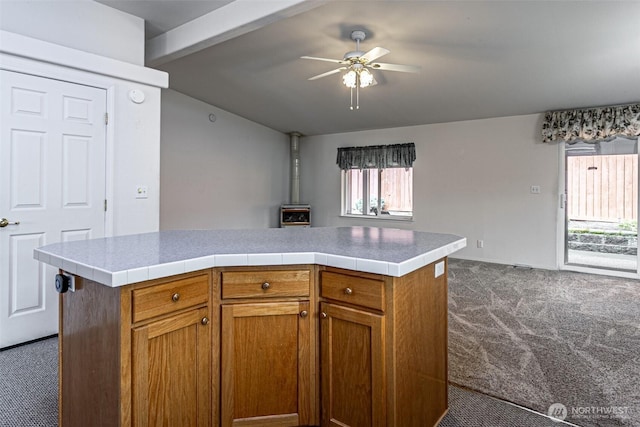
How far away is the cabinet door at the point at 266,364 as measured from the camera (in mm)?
1490

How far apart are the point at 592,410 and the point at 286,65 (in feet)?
13.3

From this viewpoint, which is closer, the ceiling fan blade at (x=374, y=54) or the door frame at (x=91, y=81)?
the door frame at (x=91, y=81)

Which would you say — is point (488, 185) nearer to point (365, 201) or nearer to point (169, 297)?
point (365, 201)

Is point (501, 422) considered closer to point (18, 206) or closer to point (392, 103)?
point (18, 206)

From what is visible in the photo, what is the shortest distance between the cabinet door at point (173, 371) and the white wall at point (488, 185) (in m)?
5.04

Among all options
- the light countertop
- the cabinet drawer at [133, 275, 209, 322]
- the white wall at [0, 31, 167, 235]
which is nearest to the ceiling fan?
the white wall at [0, 31, 167, 235]

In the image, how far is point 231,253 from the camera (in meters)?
1.49

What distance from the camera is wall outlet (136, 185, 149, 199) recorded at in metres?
3.13

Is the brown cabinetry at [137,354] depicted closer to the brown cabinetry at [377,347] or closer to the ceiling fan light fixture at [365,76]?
the brown cabinetry at [377,347]

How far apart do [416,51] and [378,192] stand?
10.8ft

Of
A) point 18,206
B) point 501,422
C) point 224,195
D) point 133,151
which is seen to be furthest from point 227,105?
point 501,422

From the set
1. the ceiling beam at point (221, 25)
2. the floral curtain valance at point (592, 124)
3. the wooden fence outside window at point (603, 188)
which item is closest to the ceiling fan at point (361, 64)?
the ceiling beam at point (221, 25)

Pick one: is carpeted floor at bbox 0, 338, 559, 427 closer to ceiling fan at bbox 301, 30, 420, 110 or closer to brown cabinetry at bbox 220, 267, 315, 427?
brown cabinetry at bbox 220, 267, 315, 427

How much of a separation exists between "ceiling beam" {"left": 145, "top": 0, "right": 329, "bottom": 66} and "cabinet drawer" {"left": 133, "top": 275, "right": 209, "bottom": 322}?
2.05 metres
